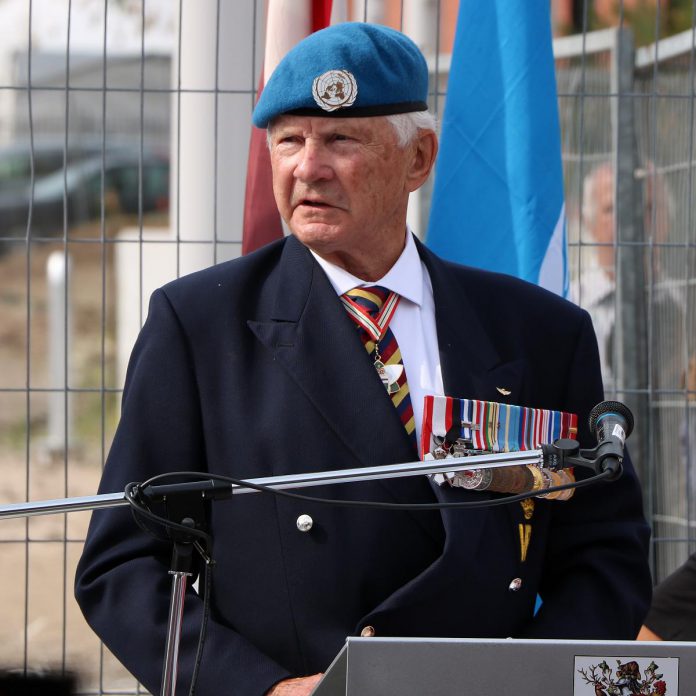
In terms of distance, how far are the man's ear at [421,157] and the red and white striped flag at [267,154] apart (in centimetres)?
107

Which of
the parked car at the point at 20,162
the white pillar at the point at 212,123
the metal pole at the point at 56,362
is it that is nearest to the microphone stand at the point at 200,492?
the white pillar at the point at 212,123

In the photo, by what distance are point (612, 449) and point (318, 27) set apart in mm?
2182

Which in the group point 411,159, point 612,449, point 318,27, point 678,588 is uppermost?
point 318,27

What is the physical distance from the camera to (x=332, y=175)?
2486 millimetres

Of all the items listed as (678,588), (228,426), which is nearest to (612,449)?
(228,426)

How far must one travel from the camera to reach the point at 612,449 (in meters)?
1.89

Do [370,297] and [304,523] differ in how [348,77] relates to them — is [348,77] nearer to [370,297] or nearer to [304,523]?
[370,297]

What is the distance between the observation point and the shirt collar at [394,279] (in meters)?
2.59

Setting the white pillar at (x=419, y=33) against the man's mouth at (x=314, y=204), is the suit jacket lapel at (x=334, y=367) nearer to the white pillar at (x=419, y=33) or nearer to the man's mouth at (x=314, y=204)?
the man's mouth at (x=314, y=204)

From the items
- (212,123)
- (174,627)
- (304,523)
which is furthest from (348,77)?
(212,123)

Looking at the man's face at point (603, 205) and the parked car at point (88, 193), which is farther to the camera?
the parked car at point (88, 193)

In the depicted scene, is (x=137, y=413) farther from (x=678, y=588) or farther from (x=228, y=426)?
(x=678, y=588)

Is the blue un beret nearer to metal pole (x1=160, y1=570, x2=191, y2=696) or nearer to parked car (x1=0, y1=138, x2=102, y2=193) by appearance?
metal pole (x1=160, y1=570, x2=191, y2=696)

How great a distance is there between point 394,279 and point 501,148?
1.34 meters
